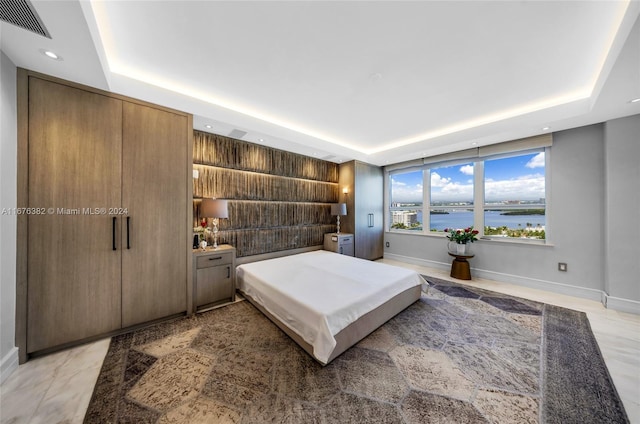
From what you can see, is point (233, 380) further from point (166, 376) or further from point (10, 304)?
point (10, 304)

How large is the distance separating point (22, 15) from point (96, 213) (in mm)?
1597

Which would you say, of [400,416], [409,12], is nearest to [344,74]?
[409,12]

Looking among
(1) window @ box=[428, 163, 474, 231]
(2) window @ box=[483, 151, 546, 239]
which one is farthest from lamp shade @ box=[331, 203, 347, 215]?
(2) window @ box=[483, 151, 546, 239]

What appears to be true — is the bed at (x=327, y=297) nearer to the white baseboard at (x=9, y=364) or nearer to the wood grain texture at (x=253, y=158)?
the wood grain texture at (x=253, y=158)

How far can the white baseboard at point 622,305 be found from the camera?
2760mm

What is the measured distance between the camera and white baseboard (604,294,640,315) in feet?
9.05

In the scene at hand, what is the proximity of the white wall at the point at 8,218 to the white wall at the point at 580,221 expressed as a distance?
655 centimetres

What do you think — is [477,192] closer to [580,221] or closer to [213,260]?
[580,221]

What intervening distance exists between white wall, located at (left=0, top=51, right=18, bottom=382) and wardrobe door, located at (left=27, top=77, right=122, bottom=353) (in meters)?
0.09

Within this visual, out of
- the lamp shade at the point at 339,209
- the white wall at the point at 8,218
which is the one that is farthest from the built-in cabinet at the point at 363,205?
the white wall at the point at 8,218

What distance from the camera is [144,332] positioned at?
2.38 metres

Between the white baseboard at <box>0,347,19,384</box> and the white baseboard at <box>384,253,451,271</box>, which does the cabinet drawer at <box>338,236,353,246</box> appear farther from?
the white baseboard at <box>0,347,19,384</box>

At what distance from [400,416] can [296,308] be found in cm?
112

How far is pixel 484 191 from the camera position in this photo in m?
4.38
